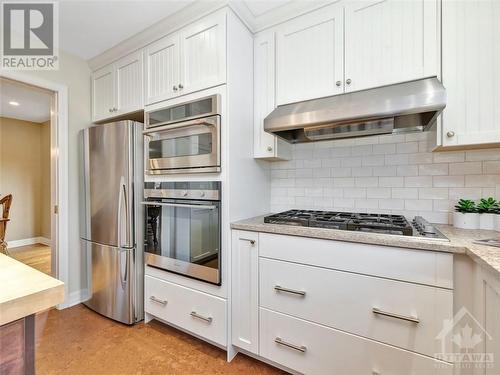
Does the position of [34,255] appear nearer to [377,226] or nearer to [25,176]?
[25,176]

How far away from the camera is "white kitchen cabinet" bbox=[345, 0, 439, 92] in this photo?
131 cm

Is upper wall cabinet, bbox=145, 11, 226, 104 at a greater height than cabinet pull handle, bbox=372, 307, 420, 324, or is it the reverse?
upper wall cabinet, bbox=145, 11, 226, 104

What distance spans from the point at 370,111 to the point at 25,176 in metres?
6.14

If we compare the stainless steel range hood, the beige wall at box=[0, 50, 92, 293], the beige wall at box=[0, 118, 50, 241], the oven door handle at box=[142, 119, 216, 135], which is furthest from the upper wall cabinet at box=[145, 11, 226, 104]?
the beige wall at box=[0, 118, 50, 241]

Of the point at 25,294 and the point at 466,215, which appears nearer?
the point at 25,294

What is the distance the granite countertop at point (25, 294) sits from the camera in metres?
0.50

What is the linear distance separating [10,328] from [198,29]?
185cm

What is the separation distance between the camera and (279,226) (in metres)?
1.46

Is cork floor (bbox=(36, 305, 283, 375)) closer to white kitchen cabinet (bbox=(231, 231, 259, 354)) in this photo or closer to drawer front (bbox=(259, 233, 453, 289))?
white kitchen cabinet (bbox=(231, 231, 259, 354))

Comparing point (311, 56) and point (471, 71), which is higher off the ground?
point (311, 56)

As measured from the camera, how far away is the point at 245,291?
1.55m

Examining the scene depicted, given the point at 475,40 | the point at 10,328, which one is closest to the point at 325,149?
the point at 475,40

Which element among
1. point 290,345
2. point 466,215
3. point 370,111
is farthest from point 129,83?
→ point 466,215

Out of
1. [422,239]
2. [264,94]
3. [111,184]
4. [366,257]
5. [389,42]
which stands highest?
[389,42]
